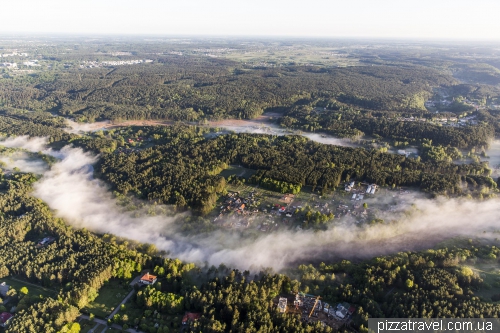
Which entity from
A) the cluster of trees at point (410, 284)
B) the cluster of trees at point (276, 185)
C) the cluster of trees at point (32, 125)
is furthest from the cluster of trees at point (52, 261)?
the cluster of trees at point (32, 125)

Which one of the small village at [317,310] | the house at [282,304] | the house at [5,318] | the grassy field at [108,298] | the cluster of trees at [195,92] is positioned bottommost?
the grassy field at [108,298]

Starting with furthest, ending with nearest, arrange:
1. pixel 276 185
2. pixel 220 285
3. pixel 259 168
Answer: pixel 259 168 < pixel 276 185 < pixel 220 285

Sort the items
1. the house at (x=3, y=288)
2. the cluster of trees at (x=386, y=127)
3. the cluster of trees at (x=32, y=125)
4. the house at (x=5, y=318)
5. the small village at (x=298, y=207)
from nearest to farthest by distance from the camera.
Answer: the house at (x=5, y=318) < the house at (x=3, y=288) < the small village at (x=298, y=207) < the cluster of trees at (x=386, y=127) < the cluster of trees at (x=32, y=125)

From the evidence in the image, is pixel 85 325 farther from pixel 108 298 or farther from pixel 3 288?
pixel 3 288

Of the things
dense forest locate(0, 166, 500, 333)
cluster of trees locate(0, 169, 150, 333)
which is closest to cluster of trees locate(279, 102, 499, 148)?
dense forest locate(0, 166, 500, 333)

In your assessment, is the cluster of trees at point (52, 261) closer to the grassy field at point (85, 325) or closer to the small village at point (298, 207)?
the grassy field at point (85, 325)

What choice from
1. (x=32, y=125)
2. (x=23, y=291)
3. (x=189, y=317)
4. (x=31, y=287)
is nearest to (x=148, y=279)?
(x=189, y=317)
